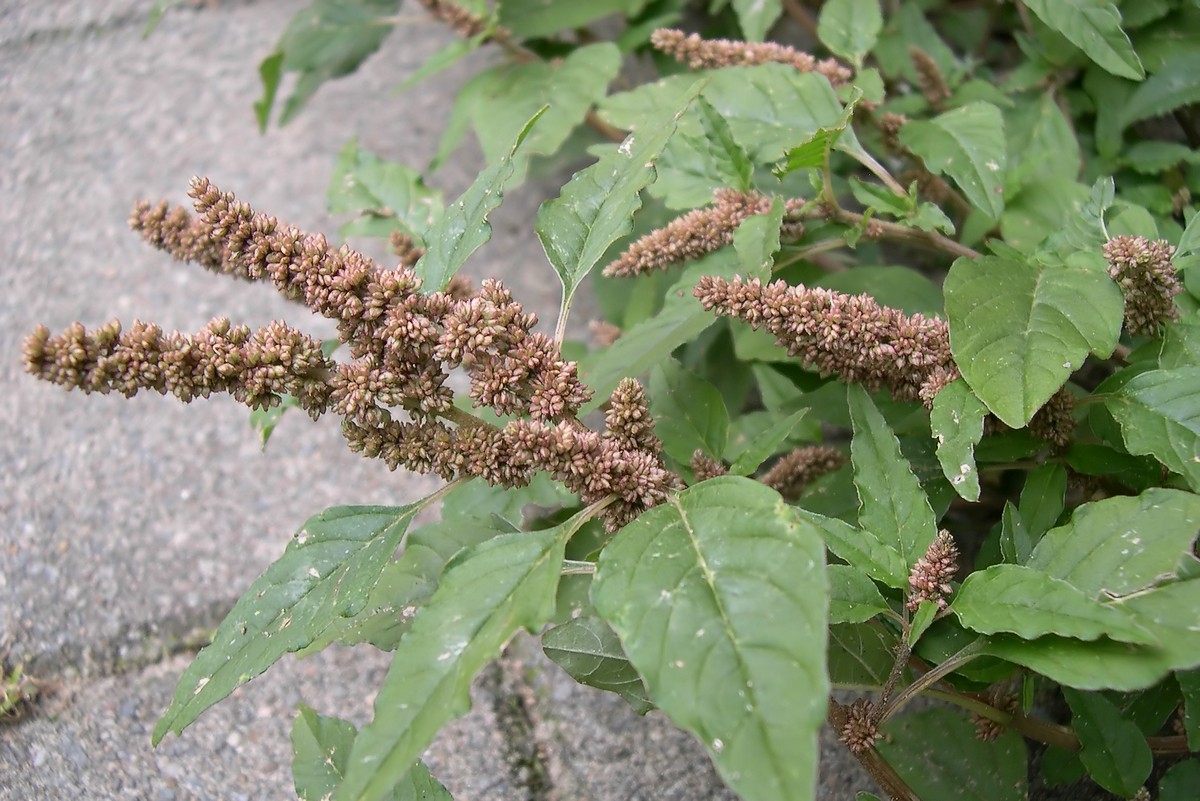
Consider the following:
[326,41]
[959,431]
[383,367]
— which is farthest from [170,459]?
[959,431]

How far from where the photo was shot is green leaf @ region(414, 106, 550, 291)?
40.4 inches

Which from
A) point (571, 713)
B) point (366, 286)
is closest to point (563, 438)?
point (366, 286)

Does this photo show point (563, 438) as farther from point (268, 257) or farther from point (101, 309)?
point (101, 309)

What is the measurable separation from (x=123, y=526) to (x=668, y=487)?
104cm

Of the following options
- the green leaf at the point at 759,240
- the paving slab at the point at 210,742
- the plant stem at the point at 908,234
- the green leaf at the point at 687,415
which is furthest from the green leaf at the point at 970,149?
the paving slab at the point at 210,742

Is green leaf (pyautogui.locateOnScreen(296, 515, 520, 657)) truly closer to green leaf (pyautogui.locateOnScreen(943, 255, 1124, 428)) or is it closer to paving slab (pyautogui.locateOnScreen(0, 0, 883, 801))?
paving slab (pyautogui.locateOnScreen(0, 0, 883, 801))

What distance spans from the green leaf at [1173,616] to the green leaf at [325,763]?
673mm

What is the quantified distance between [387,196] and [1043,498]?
96cm

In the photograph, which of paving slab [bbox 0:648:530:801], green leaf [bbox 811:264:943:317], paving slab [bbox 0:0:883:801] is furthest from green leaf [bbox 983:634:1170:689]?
paving slab [bbox 0:648:530:801]

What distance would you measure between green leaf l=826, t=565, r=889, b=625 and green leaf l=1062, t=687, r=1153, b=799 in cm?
29

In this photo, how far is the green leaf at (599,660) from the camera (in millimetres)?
1012

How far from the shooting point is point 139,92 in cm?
222

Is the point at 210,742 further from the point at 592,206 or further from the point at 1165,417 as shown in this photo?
the point at 1165,417

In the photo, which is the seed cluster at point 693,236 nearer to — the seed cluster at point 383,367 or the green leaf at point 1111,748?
the seed cluster at point 383,367
